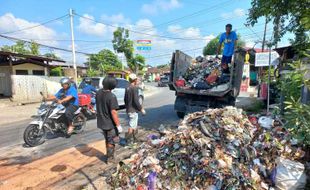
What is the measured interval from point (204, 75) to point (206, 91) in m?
1.23

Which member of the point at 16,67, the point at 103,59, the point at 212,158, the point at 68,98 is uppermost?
the point at 103,59

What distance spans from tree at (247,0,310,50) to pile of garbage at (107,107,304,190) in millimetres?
3041

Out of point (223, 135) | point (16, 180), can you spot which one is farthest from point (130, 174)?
point (16, 180)

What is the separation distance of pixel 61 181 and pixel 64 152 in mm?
1520

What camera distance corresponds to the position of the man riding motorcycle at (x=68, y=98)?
619cm

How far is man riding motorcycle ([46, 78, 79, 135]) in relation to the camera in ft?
20.3

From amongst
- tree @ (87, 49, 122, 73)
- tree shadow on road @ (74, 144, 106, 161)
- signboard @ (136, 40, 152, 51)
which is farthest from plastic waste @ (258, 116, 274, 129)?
tree @ (87, 49, 122, 73)

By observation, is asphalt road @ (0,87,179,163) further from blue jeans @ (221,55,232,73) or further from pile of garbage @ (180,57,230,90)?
blue jeans @ (221,55,232,73)

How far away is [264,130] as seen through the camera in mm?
4199

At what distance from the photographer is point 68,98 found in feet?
20.3

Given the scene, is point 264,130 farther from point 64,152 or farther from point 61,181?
point 64,152

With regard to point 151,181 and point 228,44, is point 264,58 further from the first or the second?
point 151,181

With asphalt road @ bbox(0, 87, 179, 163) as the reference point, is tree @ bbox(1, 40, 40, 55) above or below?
above

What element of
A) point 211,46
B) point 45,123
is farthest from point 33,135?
point 211,46
